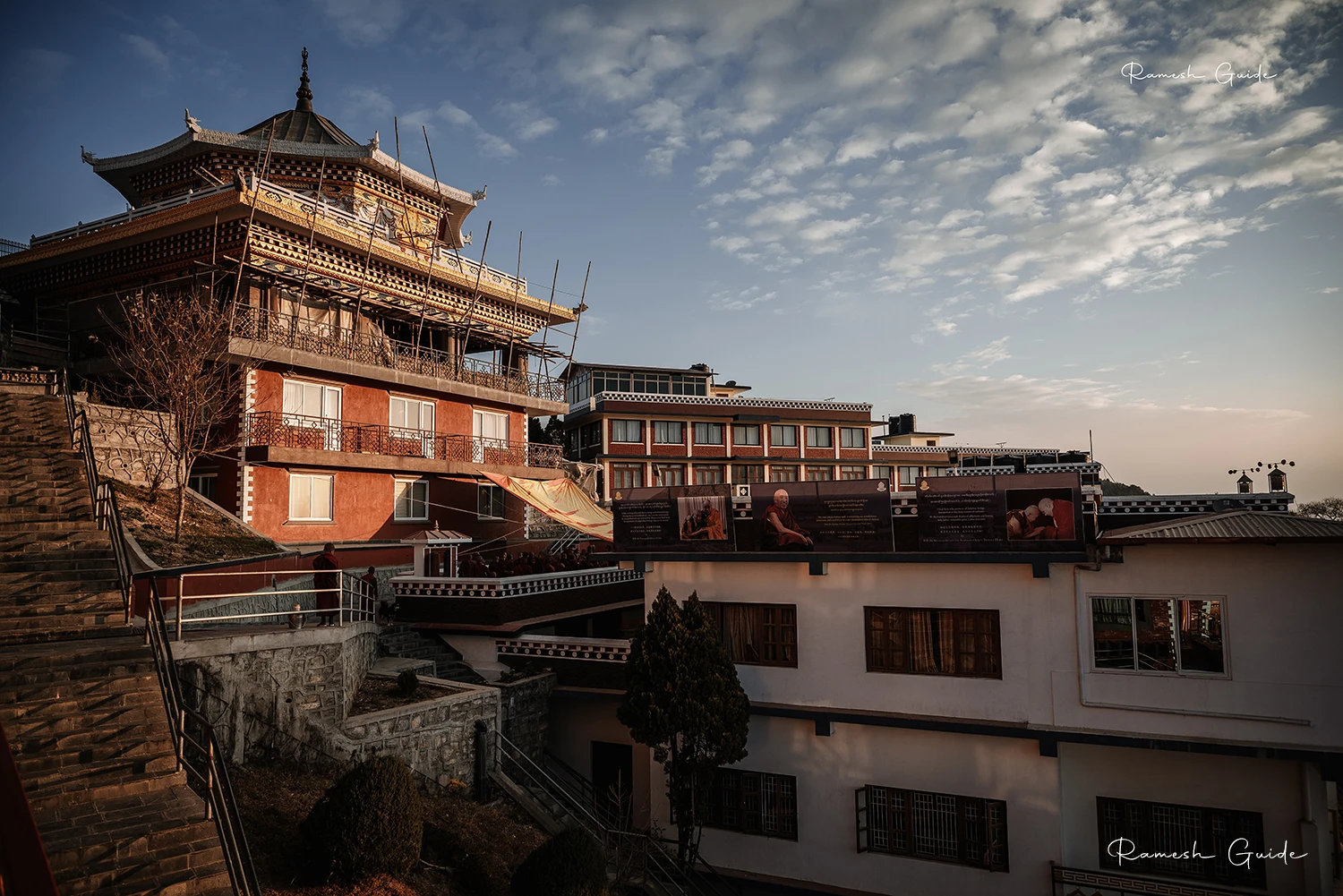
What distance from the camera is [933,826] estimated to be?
15703 millimetres

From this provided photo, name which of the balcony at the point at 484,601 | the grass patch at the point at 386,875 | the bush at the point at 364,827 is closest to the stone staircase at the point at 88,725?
the bush at the point at 364,827

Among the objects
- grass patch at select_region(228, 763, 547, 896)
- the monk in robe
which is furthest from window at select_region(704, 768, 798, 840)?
the monk in robe

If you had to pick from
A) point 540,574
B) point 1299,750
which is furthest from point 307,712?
point 1299,750

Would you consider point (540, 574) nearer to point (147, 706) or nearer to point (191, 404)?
point (191, 404)

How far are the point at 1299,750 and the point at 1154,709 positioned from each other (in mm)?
2060

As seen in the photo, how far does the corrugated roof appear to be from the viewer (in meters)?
13.0

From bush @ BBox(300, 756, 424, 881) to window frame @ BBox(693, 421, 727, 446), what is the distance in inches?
1766

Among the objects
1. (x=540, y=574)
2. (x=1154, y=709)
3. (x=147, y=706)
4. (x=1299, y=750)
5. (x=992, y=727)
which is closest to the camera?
(x=147, y=706)

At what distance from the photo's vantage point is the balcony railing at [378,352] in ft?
84.8

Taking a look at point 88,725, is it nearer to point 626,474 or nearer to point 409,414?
point 409,414

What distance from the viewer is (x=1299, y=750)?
13125 mm

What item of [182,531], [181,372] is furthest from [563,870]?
[181,372]

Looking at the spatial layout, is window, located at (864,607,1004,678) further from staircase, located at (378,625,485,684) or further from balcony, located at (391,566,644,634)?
staircase, located at (378,625,485,684)

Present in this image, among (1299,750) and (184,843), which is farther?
(1299,750)
